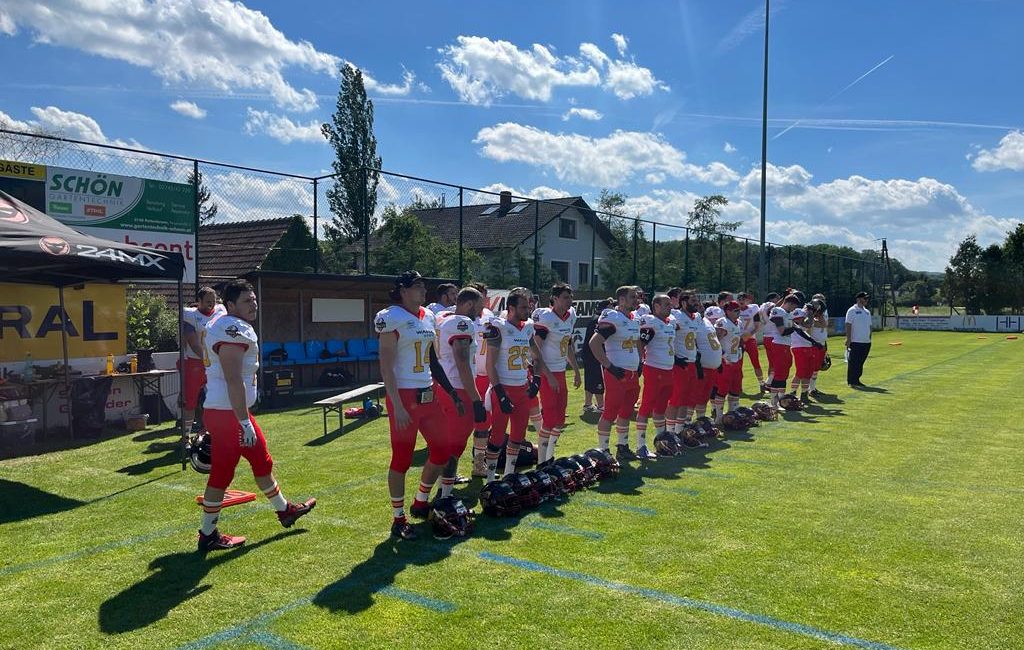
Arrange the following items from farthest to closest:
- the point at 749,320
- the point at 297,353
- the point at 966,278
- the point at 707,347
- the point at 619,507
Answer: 1. the point at 966,278
2. the point at 297,353
3. the point at 749,320
4. the point at 707,347
5. the point at 619,507

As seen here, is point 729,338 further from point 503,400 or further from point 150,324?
point 150,324

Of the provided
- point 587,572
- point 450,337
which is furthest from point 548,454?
point 587,572

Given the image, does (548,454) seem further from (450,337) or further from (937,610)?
(937,610)

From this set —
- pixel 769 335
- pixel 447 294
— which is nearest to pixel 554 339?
pixel 447 294

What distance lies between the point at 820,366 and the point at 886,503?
24.5ft

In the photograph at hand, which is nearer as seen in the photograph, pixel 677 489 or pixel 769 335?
pixel 677 489

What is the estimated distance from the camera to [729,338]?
415 inches

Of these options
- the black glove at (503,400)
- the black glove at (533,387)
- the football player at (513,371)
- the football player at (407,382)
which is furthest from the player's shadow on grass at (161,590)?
the black glove at (533,387)

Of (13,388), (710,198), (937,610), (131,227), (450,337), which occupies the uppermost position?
(710,198)

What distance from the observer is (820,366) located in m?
13.8

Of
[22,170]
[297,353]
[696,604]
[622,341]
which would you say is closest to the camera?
[696,604]

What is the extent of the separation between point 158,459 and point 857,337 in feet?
47.6

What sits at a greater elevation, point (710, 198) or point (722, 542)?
point (710, 198)

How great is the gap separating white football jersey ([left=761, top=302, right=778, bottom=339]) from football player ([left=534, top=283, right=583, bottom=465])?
6.31m
